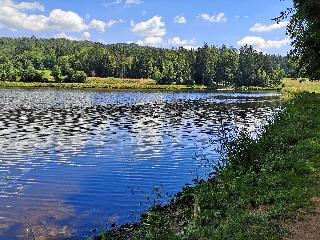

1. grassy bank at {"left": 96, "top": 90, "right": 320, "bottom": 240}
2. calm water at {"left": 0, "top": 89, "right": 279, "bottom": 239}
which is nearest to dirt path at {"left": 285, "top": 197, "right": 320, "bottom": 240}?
grassy bank at {"left": 96, "top": 90, "right": 320, "bottom": 240}

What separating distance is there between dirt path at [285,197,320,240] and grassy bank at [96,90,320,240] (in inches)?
12.8

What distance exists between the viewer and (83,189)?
24984mm

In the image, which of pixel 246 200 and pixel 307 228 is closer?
pixel 307 228

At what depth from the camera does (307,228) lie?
13.0 metres

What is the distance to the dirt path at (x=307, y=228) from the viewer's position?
1229 centimetres

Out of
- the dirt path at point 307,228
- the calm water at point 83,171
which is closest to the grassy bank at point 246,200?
the dirt path at point 307,228

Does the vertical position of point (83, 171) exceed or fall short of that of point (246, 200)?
it falls short

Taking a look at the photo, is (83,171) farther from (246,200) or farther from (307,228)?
(307,228)

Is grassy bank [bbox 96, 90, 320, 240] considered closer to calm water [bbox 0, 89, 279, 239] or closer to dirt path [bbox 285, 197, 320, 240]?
dirt path [bbox 285, 197, 320, 240]

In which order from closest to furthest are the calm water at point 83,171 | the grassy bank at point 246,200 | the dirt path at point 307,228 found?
the dirt path at point 307,228 < the grassy bank at point 246,200 < the calm water at point 83,171

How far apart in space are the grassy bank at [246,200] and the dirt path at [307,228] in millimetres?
325

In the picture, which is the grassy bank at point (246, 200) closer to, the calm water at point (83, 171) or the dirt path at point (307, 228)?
the dirt path at point (307, 228)

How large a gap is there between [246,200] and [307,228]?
3.34m

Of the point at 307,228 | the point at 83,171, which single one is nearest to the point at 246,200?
the point at 307,228
